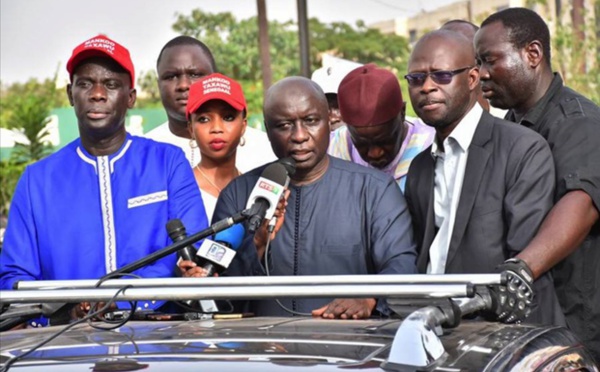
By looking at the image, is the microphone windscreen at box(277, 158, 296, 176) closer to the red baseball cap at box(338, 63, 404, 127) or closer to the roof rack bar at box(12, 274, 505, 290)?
the red baseball cap at box(338, 63, 404, 127)

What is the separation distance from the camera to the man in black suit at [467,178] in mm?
4766

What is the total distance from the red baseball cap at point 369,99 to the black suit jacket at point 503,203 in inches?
43.9

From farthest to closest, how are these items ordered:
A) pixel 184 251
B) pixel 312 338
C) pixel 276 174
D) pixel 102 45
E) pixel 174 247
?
pixel 102 45
pixel 184 251
pixel 276 174
pixel 174 247
pixel 312 338

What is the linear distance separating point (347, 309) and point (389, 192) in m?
0.92

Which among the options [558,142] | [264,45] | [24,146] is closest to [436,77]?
[558,142]

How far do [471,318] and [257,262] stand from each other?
4.08ft

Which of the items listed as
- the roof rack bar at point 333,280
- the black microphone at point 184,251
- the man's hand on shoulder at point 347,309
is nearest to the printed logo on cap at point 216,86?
the black microphone at point 184,251

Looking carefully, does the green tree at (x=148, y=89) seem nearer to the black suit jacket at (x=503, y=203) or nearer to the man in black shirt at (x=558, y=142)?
the man in black shirt at (x=558, y=142)

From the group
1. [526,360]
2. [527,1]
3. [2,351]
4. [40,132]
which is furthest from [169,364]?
[40,132]

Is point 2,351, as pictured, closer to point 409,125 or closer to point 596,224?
point 596,224

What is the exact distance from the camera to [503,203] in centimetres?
481

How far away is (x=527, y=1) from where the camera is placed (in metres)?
19.6

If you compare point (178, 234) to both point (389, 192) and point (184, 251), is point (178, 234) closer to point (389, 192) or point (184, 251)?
point (184, 251)

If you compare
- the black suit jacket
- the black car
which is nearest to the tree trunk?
the black suit jacket
